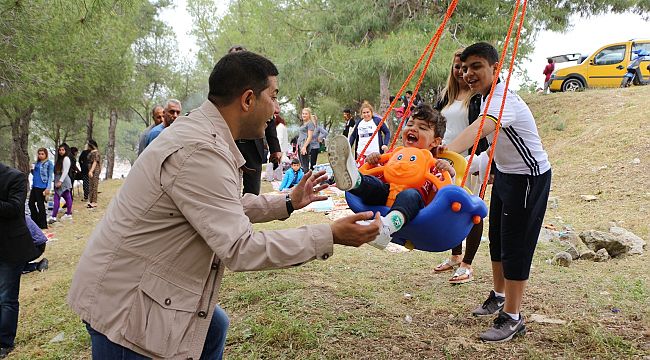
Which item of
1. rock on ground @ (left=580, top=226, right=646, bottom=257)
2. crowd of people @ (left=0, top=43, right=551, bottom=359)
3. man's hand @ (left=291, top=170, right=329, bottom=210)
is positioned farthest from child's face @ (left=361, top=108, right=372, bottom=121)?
man's hand @ (left=291, top=170, right=329, bottom=210)

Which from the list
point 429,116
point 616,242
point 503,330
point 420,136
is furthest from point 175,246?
point 616,242

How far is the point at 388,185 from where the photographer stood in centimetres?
298

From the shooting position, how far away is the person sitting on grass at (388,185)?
2377mm

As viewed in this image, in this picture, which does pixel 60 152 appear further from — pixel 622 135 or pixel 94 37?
pixel 622 135

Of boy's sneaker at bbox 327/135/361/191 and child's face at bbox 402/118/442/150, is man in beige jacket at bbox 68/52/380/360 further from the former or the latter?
child's face at bbox 402/118/442/150

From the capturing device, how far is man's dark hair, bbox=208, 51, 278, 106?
1743 millimetres

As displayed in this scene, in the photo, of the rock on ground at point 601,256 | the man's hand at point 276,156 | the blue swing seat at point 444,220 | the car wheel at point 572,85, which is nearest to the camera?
the blue swing seat at point 444,220

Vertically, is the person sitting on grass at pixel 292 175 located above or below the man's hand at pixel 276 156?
below

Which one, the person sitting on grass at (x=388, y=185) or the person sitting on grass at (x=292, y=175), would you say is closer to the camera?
the person sitting on grass at (x=388, y=185)

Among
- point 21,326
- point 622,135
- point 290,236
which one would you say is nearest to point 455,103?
point 290,236

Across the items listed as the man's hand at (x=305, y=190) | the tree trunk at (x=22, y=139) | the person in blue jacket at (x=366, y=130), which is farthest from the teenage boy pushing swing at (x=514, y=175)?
the tree trunk at (x=22, y=139)

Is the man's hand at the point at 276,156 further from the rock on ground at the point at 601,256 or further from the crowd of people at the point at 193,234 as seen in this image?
the rock on ground at the point at 601,256

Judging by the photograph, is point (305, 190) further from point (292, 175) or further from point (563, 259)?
point (292, 175)

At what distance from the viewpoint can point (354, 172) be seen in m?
2.59
